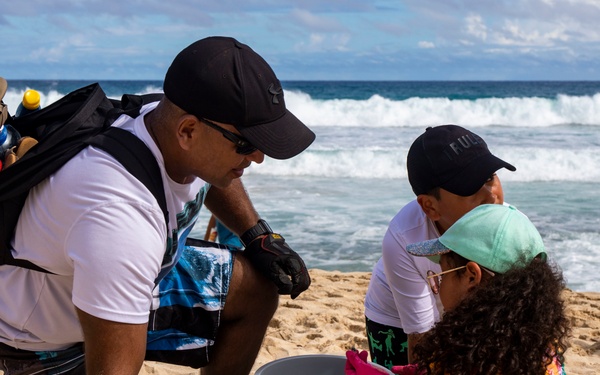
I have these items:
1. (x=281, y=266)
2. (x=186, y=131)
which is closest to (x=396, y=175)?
(x=281, y=266)

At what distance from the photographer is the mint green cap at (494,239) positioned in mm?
1958

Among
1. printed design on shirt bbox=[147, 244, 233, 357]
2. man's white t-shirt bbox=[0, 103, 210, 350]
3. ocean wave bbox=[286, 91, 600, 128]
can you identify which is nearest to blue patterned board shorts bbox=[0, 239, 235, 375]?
printed design on shirt bbox=[147, 244, 233, 357]

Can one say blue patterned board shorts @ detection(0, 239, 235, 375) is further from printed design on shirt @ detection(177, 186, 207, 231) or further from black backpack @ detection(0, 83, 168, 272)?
black backpack @ detection(0, 83, 168, 272)

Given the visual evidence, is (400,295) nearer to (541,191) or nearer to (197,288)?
(197,288)

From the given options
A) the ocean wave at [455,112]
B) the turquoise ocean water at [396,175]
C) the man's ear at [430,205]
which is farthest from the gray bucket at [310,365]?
the ocean wave at [455,112]

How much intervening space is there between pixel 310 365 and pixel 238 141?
2.37 feet

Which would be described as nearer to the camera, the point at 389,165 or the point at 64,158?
the point at 64,158

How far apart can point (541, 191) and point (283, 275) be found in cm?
795

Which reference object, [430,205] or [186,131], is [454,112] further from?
[186,131]

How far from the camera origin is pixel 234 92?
79.0 inches

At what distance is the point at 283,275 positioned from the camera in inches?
96.8

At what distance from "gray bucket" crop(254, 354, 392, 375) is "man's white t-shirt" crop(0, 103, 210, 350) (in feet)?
1.55

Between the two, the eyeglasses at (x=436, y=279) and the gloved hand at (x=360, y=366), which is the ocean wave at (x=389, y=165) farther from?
the gloved hand at (x=360, y=366)

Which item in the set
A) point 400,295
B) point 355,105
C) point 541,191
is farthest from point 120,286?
point 355,105
